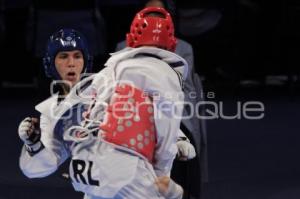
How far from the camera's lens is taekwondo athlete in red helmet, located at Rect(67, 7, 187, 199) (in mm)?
2480

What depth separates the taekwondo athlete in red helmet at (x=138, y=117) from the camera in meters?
2.48

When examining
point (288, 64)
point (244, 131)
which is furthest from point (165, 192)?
point (288, 64)

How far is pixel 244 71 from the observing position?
9.70 m

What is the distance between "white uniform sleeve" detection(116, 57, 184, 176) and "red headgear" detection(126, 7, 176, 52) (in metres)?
0.07

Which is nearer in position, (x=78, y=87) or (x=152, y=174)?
(x=152, y=174)

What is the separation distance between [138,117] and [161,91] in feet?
0.38

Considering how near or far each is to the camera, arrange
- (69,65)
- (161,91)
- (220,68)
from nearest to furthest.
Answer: (161,91) < (69,65) < (220,68)

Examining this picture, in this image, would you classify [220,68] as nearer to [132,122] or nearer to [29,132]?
[29,132]

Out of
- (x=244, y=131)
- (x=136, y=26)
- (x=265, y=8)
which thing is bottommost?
(x=244, y=131)

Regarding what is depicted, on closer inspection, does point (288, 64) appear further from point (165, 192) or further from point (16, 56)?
point (165, 192)

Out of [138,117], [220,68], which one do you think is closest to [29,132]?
[138,117]

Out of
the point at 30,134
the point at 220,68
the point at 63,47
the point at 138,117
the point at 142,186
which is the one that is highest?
the point at 63,47

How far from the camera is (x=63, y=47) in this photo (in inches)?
116

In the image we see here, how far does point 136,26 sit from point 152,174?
487 millimetres
